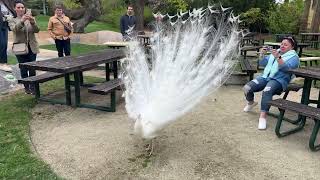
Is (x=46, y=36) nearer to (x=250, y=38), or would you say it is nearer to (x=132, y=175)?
(x=250, y=38)

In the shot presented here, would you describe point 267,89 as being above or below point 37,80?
above

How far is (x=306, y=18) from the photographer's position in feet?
60.7

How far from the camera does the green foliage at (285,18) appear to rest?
20484 mm

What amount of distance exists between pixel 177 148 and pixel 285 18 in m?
17.6

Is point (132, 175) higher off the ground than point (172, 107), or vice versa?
point (172, 107)

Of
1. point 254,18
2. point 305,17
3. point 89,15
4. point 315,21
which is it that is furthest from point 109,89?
point 254,18

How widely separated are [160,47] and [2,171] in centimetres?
224

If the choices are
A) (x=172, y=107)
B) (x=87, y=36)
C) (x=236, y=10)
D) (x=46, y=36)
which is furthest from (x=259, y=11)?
(x=172, y=107)

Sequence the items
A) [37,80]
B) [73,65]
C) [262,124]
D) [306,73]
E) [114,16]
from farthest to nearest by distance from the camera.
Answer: [114,16], [37,80], [73,65], [262,124], [306,73]

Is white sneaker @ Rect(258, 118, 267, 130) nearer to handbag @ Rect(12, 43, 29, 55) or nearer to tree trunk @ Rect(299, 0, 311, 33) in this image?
handbag @ Rect(12, 43, 29, 55)

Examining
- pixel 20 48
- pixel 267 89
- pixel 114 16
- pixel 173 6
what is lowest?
pixel 267 89

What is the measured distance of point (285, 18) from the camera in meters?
20.5

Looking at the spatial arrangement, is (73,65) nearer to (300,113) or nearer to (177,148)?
(177,148)

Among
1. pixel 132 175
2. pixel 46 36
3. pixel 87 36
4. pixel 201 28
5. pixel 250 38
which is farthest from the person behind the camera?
pixel 46 36
